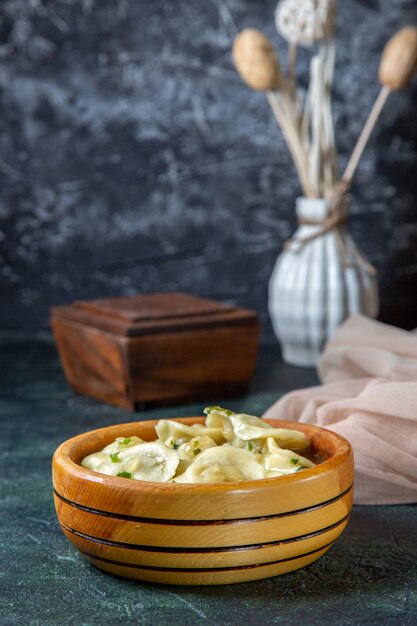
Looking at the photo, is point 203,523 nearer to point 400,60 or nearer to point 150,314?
point 150,314

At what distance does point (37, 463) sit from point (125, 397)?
0.24 meters

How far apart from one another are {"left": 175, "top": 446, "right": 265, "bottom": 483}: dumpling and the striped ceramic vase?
826 mm

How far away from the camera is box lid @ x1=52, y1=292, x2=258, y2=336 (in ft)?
4.35

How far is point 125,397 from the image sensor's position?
1.32 metres

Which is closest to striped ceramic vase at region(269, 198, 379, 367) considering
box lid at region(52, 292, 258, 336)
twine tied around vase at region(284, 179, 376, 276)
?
twine tied around vase at region(284, 179, 376, 276)

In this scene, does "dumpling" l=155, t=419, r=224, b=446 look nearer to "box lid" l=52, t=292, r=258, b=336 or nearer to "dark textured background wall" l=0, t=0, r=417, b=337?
"box lid" l=52, t=292, r=258, b=336

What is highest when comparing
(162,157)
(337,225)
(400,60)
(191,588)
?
(400,60)

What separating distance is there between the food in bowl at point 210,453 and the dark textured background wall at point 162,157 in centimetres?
105

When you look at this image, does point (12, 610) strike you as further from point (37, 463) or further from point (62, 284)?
point (62, 284)

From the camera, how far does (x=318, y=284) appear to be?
1572mm

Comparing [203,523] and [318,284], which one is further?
[318,284]

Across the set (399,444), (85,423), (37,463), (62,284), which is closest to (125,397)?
(85,423)

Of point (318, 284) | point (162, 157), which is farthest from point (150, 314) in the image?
point (162, 157)

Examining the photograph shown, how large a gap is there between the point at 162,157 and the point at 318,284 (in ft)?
1.55
